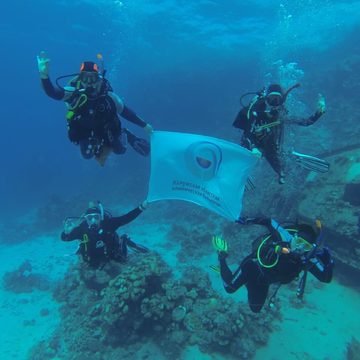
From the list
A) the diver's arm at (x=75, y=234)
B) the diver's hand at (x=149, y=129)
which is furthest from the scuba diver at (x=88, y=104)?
the diver's arm at (x=75, y=234)

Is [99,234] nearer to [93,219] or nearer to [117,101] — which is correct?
[93,219]

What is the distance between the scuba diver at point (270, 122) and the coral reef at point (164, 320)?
4.08 metres

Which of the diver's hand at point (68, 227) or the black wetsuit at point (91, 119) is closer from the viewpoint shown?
the black wetsuit at point (91, 119)

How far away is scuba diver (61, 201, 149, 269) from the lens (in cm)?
636

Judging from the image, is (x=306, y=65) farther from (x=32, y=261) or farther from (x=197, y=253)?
(x=32, y=261)

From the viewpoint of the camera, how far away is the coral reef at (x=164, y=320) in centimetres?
827

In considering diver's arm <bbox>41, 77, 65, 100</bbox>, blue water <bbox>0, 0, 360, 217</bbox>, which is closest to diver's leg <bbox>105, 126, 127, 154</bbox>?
diver's arm <bbox>41, 77, 65, 100</bbox>

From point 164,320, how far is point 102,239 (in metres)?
3.55

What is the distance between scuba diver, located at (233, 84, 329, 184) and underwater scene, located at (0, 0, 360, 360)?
3 centimetres

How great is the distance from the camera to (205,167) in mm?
6223

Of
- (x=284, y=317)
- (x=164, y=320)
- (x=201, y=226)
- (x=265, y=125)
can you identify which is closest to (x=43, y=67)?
(x=265, y=125)

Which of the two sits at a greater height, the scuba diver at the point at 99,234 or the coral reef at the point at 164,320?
the scuba diver at the point at 99,234

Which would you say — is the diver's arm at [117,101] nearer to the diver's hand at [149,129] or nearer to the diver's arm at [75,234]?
the diver's hand at [149,129]

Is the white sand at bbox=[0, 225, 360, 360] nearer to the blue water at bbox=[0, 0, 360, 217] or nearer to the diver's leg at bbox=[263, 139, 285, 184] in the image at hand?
the diver's leg at bbox=[263, 139, 285, 184]
